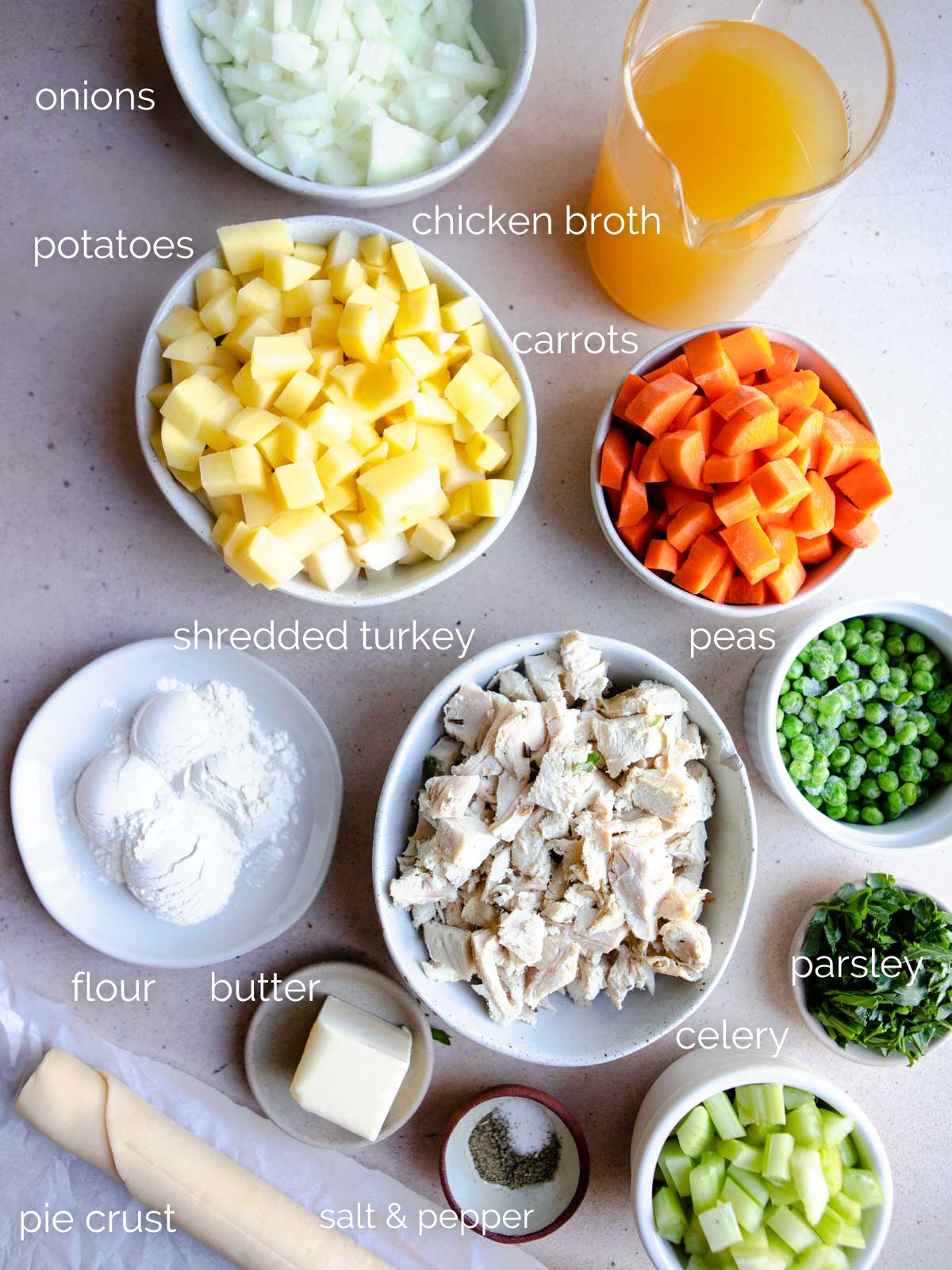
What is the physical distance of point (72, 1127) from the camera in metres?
1.74

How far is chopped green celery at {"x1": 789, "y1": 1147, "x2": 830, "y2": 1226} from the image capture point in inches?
64.0

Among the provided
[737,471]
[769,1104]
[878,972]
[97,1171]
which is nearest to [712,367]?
[737,471]

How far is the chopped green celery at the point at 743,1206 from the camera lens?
1673 mm

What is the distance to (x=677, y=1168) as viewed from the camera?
169 centimetres

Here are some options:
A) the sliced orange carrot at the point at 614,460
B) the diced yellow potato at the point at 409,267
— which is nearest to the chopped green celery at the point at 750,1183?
Answer: the sliced orange carrot at the point at 614,460

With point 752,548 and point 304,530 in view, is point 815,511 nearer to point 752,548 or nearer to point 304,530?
point 752,548

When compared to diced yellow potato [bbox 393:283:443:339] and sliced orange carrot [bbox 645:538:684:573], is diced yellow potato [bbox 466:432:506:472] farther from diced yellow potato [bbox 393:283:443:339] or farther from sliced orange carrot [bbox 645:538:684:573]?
sliced orange carrot [bbox 645:538:684:573]

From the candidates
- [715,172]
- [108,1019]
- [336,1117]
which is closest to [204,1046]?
[108,1019]

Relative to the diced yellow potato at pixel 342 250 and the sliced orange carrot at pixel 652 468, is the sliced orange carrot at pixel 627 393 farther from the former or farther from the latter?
the diced yellow potato at pixel 342 250

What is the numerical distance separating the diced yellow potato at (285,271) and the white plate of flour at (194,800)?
62 centimetres

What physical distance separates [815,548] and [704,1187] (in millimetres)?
1071

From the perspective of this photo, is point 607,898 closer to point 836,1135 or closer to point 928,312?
point 836,1135

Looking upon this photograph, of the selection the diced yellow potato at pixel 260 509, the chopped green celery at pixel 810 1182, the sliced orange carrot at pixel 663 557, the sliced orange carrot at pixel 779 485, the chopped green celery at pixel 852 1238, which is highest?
the sliced orange carrot at pixel 779 485

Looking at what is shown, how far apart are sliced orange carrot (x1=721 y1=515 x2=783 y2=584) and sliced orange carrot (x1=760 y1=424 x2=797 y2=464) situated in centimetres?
10
